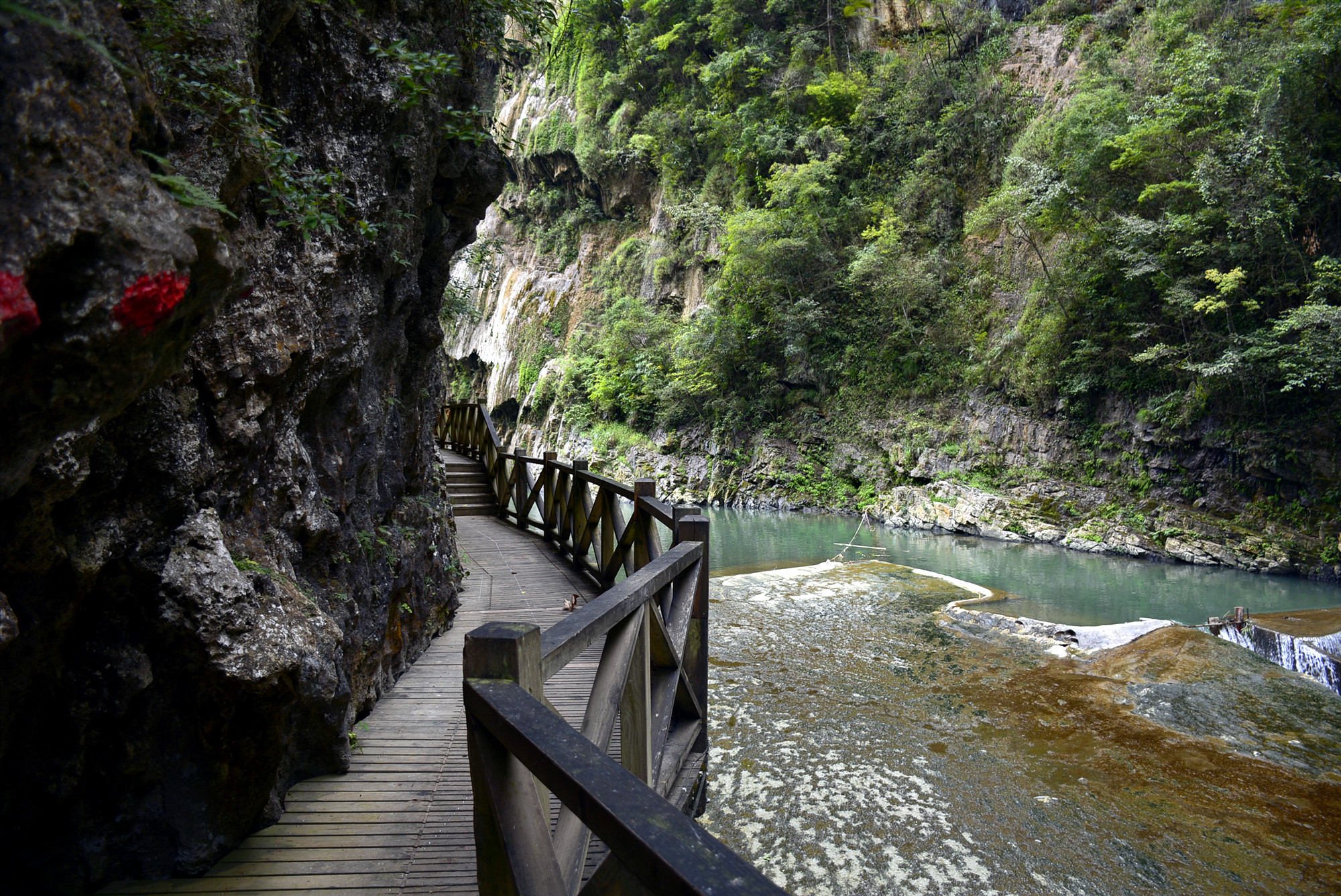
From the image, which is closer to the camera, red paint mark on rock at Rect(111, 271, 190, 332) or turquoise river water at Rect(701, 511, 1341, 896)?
red paint mark on rock at Rect(111, 271, 190, 332)

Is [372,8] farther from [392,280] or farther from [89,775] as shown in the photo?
[89,775]

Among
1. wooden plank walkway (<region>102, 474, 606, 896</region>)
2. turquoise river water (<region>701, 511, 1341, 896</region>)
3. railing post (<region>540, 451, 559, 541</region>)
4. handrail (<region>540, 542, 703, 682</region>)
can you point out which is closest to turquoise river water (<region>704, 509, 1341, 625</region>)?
turquoise river water (<region>701, 511, 1341, 896</region>)

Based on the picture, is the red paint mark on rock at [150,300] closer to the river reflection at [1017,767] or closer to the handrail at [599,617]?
the handrail at [599,617]

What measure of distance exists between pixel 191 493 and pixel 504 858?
1.40 meters

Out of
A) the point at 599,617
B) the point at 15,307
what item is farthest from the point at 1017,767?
the point at 15,307

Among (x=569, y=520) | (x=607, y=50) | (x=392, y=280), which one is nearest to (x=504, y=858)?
(x=392, y=280)

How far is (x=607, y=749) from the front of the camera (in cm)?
198

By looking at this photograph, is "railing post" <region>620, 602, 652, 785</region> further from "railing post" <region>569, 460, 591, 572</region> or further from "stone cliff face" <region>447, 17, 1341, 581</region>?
"stone cliff face" <region>447, 17, 1341, 581</region>

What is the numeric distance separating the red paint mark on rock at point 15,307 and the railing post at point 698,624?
2.35 meters

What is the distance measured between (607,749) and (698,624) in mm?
1170

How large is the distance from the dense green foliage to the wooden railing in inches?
181

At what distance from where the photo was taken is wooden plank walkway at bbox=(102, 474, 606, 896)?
6.84 ft

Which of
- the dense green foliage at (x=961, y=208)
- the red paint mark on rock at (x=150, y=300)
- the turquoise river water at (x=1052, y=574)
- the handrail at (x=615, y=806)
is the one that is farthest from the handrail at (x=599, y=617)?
the turquoise river water at (x=1052, y=574)

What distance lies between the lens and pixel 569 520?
A: 21.7ft
